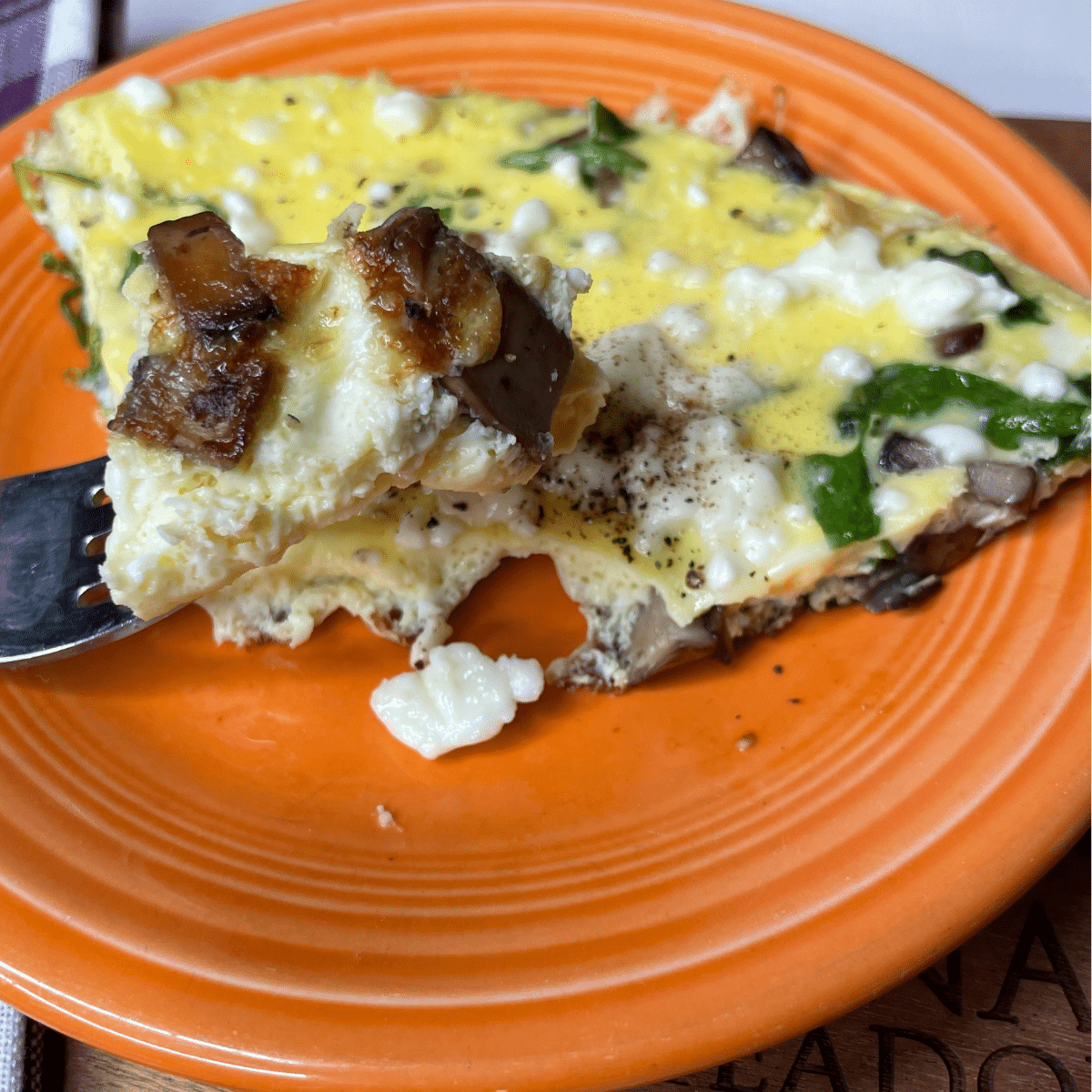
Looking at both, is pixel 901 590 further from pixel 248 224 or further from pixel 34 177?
pixel 34 177

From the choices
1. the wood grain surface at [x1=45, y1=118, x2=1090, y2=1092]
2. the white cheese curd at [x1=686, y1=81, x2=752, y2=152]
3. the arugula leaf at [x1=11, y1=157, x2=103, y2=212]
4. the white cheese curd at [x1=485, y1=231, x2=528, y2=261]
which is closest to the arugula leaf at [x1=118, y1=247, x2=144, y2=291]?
the arugula leaf at [x1=11, y1=157, x2=103, y2=212]

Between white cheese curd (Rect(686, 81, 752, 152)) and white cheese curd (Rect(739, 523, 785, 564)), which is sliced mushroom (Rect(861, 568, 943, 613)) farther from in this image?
white cheese curd (Rect(686, 81, 752, 152))

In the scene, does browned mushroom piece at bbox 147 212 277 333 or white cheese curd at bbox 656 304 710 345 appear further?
white cheese curd at bbox 656 304 710 345

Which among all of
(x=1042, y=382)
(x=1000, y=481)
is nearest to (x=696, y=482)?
(x=1000, y=481)

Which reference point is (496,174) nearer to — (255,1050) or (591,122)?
(591,122)

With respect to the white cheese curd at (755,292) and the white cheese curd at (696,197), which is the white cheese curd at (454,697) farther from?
the white cheese curd at (696,197)
